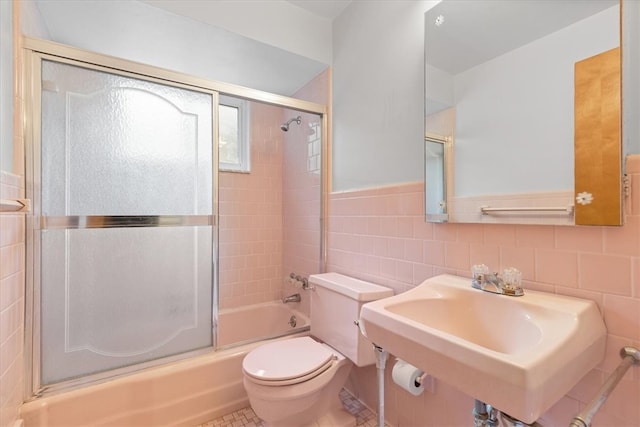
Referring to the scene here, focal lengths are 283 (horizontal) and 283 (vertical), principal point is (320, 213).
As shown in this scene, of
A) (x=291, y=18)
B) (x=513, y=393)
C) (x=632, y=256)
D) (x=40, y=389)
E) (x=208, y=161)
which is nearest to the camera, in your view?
(x=513, y=393)

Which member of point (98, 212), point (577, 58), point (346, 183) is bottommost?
point (98, 212)

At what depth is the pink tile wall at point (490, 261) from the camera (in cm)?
80

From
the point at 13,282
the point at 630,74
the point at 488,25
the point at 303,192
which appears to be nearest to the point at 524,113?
the point at 630,74

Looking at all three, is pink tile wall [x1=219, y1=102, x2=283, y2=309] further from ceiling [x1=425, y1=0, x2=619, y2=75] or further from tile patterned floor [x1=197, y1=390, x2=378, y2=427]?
ceiling [x1=425, y1=0, x2=619, y2=75]

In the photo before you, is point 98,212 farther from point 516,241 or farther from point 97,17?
point 516,241

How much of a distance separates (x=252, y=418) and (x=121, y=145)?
1597mm

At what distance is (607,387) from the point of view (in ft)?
2.24

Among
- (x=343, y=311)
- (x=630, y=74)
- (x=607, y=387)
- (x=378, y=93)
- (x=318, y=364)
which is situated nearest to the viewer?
(x=607, y=387)

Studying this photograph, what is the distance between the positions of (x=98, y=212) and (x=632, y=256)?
204 centimetres

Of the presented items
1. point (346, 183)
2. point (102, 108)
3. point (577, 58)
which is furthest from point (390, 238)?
point (102, 108)

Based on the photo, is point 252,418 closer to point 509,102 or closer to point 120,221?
point 120,221

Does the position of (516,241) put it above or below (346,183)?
below

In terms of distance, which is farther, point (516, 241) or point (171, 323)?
point (171, 323)

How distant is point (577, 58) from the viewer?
0.89 m
